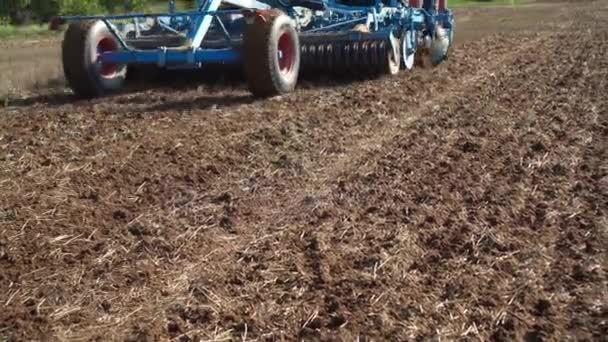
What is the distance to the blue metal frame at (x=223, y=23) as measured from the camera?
31.8 feet

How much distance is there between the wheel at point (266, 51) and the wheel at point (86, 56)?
2.19 m

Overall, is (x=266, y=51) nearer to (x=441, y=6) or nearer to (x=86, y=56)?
(x=86, y=56)

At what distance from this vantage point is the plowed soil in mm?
3936

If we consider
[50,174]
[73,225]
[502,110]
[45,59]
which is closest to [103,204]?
[73,225]

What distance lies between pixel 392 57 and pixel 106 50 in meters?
4.23

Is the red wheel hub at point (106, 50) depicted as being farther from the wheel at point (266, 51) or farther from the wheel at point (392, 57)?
the wheel at point (392, 57)

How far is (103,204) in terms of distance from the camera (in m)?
5.77

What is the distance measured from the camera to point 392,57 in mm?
12188

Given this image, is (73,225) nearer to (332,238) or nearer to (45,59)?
(332,238)

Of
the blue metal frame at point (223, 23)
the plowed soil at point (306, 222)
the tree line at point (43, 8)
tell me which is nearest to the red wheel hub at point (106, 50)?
the blue metal frame at point (223, 23)

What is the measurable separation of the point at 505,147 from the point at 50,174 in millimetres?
3969

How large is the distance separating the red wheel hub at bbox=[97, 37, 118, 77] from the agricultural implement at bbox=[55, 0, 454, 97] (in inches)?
0.5

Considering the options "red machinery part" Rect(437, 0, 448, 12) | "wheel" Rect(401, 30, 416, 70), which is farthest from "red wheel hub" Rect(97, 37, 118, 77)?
"red machinery part" Rect(437, 0, 448, 12)

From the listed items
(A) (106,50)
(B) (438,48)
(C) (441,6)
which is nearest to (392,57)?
(B) (438,48)
